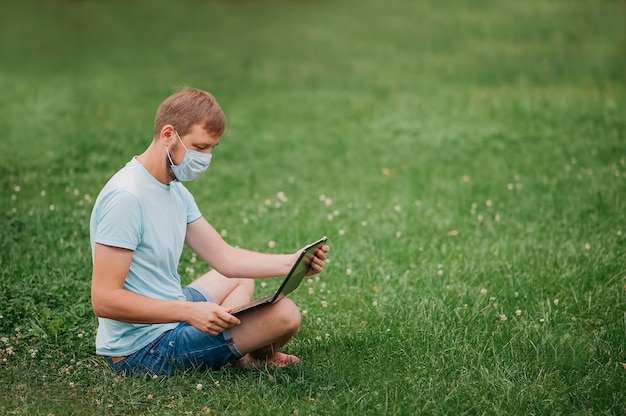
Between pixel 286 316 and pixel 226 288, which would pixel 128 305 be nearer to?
pixel 286 316

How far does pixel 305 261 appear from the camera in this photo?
4.08 m

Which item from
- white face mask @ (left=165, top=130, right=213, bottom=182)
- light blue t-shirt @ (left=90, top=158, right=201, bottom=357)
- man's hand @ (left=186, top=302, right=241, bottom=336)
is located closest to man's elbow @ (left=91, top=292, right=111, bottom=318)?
light blue t-shirt @ (left=90, top=158, right=201, bottom=357)

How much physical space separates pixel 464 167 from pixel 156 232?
5.66m

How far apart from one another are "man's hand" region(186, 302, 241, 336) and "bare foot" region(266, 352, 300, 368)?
1.74 feet

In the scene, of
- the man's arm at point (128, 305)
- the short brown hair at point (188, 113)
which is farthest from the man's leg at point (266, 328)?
the short brown hair at point (188, 113)

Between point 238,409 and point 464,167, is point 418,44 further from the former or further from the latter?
point 238,409

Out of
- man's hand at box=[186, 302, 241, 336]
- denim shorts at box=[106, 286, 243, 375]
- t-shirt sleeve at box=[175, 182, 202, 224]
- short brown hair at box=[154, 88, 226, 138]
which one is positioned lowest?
denim shorts at box=[106, 286, 243, 375]

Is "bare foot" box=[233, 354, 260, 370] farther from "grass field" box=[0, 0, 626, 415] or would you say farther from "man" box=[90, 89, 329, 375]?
"grass field" box=[0, 0, 626, 415]

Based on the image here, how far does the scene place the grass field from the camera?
408 centimetres

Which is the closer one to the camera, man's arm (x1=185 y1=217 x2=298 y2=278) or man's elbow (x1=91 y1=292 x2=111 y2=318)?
man's elbow (x1=91 y1=292 x2=111 y2=318)

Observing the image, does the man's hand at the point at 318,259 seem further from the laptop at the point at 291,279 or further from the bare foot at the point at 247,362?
the bare foot at the point at 247,362

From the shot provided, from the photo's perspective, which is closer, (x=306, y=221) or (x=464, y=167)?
(x=306, y=221)

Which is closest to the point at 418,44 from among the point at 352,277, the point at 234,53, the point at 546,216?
the point at 234,53

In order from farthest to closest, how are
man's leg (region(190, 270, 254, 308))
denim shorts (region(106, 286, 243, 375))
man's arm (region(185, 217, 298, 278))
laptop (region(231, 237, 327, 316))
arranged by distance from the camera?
man's leg (region(190, 270, 254, 308)) → man's arm (region(185, 217, 298, 278)) → denim shorts (region(106, 286, 243, 375)) → laptop (region(231, 237, 327, 316))
